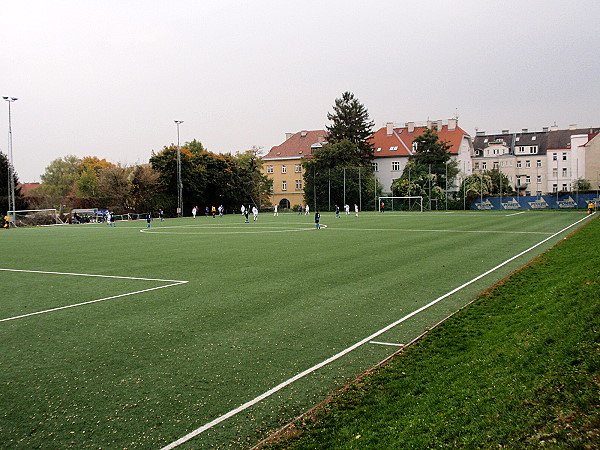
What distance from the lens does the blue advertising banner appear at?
63.5 meters

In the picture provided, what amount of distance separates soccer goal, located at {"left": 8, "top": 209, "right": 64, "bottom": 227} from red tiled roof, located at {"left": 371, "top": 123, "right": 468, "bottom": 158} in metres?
55.0

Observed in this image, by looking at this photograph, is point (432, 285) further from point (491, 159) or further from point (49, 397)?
point (491, 159)

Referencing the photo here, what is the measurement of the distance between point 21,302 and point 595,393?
11552mm

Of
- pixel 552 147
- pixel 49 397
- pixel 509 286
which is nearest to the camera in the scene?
pixel 49 397

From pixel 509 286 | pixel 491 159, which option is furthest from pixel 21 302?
pixel 491 159

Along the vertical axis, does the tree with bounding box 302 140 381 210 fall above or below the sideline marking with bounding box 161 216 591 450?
above

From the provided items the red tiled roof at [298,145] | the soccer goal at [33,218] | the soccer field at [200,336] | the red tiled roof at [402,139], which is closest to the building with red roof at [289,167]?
the red tiled roof at [298,145]

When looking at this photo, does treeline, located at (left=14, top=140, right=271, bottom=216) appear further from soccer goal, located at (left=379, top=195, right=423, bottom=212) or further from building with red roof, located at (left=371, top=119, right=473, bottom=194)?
building with red roof, located at (left=371, top=119, right=473, bottom=194)

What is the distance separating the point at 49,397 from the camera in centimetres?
588

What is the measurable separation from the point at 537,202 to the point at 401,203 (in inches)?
716

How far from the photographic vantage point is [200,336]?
27.2ft

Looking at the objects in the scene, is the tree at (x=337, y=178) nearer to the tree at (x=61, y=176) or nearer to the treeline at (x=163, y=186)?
→ the treeline at (x=163, y=186)

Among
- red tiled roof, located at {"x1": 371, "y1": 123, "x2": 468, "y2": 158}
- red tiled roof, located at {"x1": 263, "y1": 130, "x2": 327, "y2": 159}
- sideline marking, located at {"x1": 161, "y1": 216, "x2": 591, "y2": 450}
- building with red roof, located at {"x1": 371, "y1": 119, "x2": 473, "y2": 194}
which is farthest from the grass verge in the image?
red tiled roof, located at {"x1": 263, "y1": 130, "x2": 327, "y2": 159}

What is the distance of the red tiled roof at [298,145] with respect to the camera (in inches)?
3858
